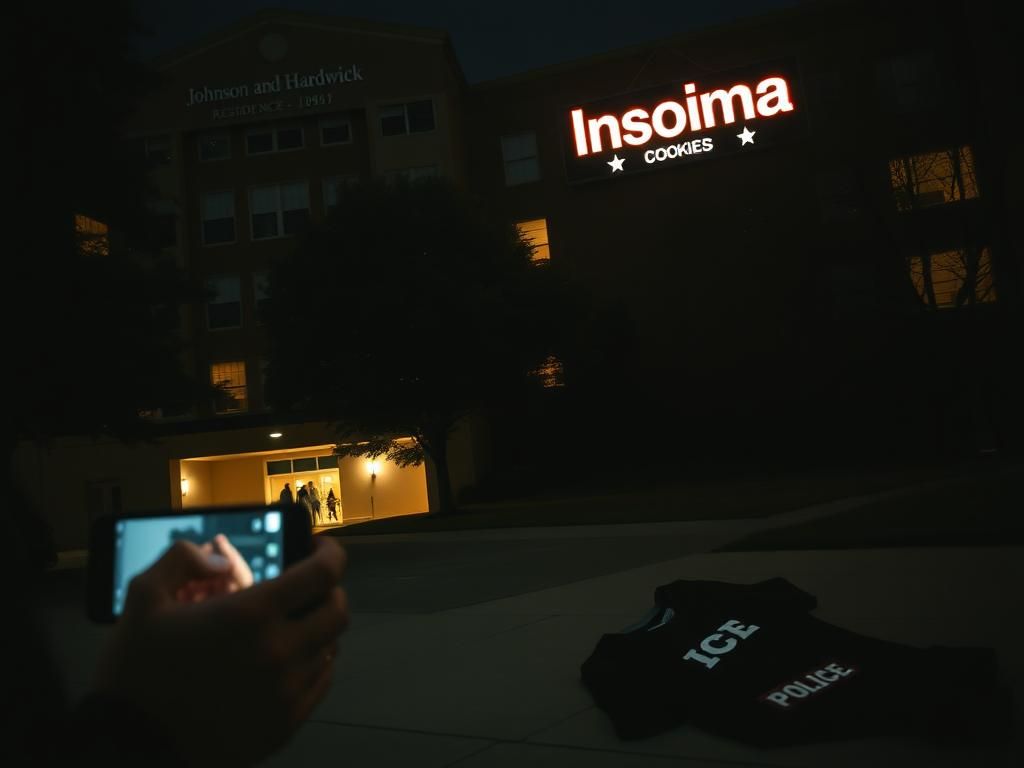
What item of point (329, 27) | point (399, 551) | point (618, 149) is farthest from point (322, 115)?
point (399, 551)

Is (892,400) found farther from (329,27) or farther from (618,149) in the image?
(329,27)

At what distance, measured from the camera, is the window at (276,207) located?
27547 mm

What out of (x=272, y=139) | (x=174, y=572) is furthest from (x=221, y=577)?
(x=272, y=139)

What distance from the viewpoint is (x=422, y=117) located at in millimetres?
27297

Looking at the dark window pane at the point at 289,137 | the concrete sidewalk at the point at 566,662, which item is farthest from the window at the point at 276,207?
the concrete sidewalk at the point at 566,662

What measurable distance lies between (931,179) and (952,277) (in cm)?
325

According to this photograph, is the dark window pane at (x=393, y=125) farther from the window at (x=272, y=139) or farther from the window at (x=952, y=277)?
the window at (x=952, y=277)

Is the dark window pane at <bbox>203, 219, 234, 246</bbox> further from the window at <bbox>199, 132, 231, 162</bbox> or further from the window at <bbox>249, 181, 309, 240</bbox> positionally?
the window at <bbox>199, 132, 231, 162</bbox>

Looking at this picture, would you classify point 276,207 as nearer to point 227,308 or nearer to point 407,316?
point 227,308

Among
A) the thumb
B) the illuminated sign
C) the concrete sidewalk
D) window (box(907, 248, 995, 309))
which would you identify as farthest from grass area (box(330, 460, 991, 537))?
the thumb

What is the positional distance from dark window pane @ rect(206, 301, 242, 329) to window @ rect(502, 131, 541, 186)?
1076cm

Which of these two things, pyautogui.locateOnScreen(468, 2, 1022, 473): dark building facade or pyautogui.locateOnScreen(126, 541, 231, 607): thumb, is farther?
pyautogui.locateOnScreen(468, 2, 1022, 473): dark building facade

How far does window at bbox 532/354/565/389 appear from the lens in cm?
2089

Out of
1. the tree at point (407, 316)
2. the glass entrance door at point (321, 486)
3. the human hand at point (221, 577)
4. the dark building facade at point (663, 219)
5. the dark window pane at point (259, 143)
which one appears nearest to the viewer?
the human hand at point (221, 577)
